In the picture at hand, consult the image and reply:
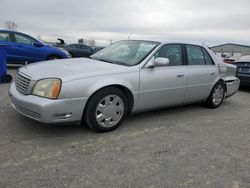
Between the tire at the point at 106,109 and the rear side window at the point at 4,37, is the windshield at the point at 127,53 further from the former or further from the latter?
the rear side window at the point at 4,37

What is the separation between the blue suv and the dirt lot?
5.27 metres

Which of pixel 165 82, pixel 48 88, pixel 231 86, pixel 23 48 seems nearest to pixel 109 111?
pixel 48 88

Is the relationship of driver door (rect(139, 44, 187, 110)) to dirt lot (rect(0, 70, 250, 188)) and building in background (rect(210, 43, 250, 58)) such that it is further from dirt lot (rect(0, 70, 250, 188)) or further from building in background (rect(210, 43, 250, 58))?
building in background (rect(210, 43, 250, 58))

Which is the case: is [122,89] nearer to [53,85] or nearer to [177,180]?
[53,85]

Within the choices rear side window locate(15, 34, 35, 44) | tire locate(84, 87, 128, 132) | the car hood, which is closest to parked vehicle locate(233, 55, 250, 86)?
the car hood

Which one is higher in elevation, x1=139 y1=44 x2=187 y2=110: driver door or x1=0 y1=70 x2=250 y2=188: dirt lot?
x1=139 y1=44 x2=187 y2=110: driver door

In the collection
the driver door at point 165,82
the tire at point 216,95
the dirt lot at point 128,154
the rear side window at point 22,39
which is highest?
the rear side window at point 22,39

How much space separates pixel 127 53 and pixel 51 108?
189 centimetres

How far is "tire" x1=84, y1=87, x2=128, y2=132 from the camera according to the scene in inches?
146

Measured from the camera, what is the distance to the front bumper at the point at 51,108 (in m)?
3.36

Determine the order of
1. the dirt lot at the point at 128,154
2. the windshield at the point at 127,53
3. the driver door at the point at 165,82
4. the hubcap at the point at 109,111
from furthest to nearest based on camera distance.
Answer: the windshield at the point at 127,53
the driver door at the point at 165,82
the hubcap at the point at 109,111
the dirt lot at the point at 128,154

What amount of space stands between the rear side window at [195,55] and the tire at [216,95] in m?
0.73

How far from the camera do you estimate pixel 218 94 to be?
5.94 m

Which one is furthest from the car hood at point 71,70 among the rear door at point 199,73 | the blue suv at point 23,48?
the blue suv at point 23,48
